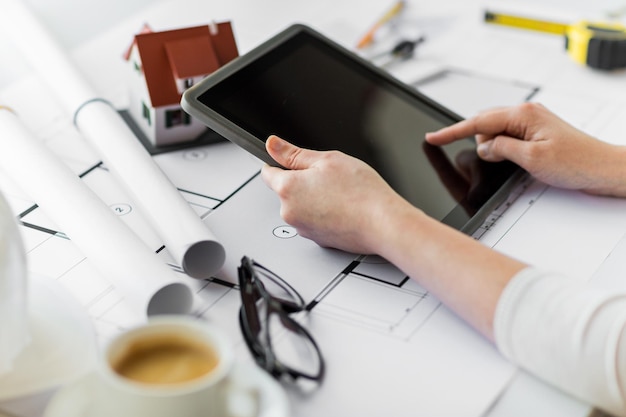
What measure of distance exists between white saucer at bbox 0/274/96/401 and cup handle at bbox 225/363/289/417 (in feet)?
0.53

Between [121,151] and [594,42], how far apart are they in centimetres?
75

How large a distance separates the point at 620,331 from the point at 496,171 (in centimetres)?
36

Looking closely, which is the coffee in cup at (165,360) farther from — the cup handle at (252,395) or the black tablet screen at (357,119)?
the black tablet screen at (357,119)

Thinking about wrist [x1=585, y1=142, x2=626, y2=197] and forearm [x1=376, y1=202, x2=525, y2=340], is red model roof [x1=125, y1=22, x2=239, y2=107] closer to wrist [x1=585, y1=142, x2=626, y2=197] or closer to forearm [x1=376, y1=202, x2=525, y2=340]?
forearm [x1=376, y1=202, x2=525, y2=340]

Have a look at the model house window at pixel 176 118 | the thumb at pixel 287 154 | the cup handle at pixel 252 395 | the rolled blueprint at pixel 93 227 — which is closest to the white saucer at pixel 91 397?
the cup handle at pixel 252 395

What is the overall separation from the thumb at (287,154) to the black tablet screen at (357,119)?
0.10ft

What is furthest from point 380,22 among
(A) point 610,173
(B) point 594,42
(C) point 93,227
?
(C) point 93,227

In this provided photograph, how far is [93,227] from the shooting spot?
91 centimetres

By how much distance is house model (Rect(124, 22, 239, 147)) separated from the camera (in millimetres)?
1119

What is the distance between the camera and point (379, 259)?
0.94m

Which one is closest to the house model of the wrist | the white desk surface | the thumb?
the white desk surface

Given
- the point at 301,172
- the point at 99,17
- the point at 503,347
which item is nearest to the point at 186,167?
the point at 301,172

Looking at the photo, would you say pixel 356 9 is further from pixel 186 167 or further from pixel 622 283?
pixel 622 283

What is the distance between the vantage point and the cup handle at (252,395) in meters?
0.67
